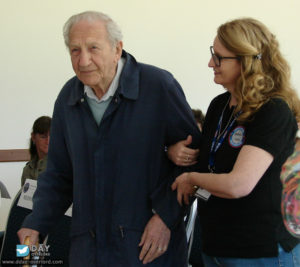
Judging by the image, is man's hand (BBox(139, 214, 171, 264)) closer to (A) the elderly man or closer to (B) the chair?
(A) the elderly man

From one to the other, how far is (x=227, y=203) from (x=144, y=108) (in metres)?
0.48

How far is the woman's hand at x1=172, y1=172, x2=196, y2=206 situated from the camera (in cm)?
155

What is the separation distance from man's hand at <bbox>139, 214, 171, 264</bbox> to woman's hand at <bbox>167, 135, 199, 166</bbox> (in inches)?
8.7

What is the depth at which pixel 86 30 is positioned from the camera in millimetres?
1688

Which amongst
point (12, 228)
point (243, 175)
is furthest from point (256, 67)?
point (12, 228)

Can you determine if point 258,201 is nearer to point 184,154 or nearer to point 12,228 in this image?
point 184,154

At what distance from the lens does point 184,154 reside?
1668 mm

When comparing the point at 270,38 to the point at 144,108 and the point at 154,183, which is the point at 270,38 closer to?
the point at 144,108

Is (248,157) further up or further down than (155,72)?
further down

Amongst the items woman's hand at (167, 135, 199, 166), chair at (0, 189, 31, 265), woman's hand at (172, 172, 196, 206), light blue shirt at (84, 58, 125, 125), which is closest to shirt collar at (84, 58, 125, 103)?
light blue shirt at (84, 58, 125, 125)

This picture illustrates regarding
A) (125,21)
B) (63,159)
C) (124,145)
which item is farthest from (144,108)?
(125,21)

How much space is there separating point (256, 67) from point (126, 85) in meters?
0.50

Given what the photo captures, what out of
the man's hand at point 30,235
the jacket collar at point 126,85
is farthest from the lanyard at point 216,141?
the man's hand at point 30,235

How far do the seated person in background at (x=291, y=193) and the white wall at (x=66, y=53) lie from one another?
3.38m
